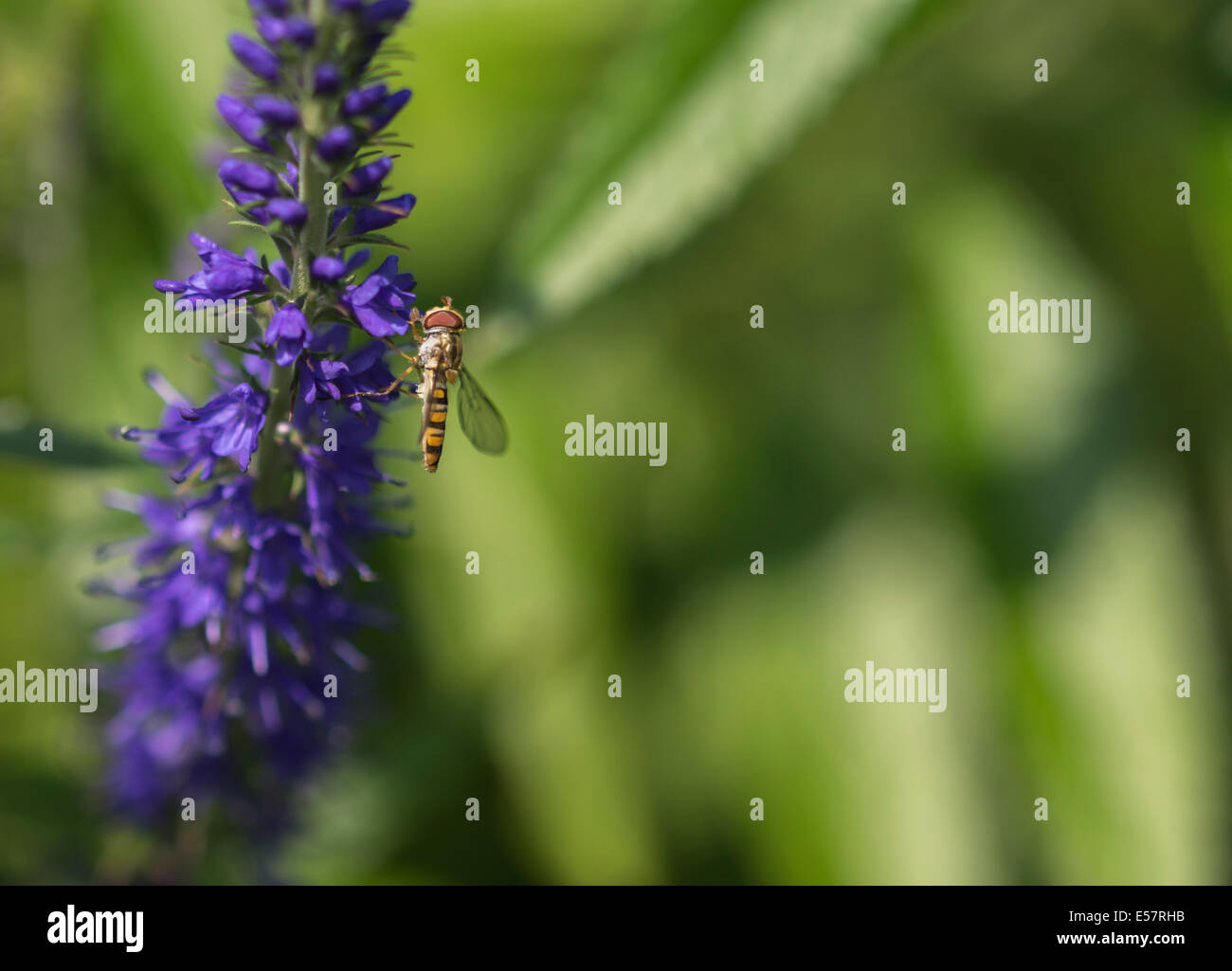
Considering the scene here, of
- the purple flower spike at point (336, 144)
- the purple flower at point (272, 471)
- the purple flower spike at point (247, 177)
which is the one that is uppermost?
the purple flower spike at point (336, 144)

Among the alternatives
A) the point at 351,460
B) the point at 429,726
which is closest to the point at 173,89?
the point at 351,460

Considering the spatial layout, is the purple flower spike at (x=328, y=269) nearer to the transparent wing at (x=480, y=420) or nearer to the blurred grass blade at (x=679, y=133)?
the blurred grass blade at (x=679, y=133)

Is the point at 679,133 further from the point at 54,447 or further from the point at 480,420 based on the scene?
the point at 54,447

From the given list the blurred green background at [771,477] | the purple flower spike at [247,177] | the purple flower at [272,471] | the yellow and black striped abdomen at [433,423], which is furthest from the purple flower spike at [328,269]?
the blurred green background at [771,477]

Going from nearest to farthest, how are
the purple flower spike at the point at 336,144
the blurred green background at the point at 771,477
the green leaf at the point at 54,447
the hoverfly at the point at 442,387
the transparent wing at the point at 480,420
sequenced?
the purple flower spike at the point at 336,144 → the green leaf at the point at 54,447 → the hoverfly at the point at 442,387 → the transparent wing at the point at 480,420 → the blurred green background at the point at 771,477

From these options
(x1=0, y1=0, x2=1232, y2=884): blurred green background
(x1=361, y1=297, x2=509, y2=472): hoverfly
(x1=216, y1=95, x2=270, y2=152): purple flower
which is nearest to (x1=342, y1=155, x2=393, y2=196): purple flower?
(x1=216, y1=95, x2=270, y2=152): purple flower

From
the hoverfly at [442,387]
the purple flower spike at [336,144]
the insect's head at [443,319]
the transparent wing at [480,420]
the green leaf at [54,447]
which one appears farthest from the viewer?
the transparent wing at [480,420]

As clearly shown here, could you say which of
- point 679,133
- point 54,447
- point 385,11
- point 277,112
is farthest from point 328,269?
point 679,133
